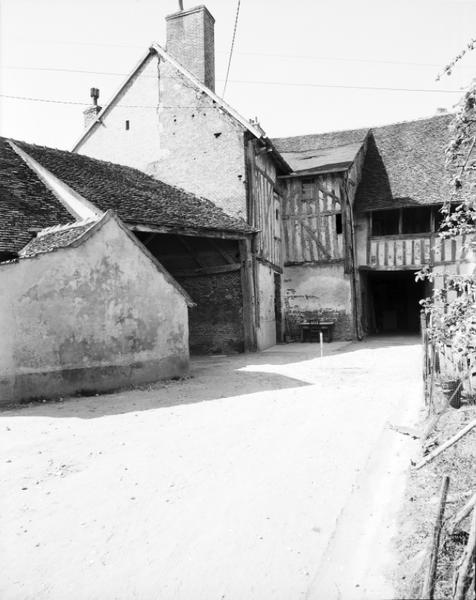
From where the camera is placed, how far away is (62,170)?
12117mm

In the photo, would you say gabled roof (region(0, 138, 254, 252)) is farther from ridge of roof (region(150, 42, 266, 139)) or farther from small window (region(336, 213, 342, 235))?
small window (region(336, 213, 342, 235))

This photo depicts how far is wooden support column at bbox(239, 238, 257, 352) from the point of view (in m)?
14.1

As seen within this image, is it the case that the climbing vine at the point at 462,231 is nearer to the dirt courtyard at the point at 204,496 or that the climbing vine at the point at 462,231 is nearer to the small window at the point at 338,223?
the dirt courtyard at the point at 204,496

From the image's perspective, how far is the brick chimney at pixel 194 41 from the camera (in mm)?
16469

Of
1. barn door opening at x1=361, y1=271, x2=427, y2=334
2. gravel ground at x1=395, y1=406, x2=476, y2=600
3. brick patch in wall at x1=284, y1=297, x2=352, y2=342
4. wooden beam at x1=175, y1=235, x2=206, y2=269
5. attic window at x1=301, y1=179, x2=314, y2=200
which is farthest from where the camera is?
barn door opening at x1=361, y1=271, x2=427, y2=334

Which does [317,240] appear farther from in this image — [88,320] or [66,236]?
[88,320]

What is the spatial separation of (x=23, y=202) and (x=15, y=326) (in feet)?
11.3

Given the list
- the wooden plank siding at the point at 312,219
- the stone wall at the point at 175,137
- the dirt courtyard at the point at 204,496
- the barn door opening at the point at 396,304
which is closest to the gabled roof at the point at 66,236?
the dirt courtyard at the point at 204,496

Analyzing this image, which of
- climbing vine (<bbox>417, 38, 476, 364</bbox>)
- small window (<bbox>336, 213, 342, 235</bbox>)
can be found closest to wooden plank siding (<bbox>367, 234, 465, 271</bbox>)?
small window (<bbox>336, 213, 342, 235</bbox>)

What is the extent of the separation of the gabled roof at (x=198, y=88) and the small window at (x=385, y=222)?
393cm

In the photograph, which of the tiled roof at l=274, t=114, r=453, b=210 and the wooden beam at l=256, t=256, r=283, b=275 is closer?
the wooden beam at l=256, t=256, r=283, b=275

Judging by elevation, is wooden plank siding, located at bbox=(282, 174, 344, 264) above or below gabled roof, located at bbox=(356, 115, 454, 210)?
below

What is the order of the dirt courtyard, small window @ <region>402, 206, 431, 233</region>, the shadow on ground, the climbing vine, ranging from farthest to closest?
1. small window @ <region>402, 206, 431, 233</region>
2. the shadow on ground
3. the climbing vine
4. the dirt courtyard

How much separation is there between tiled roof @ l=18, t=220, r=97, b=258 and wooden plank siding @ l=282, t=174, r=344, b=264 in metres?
10.5
